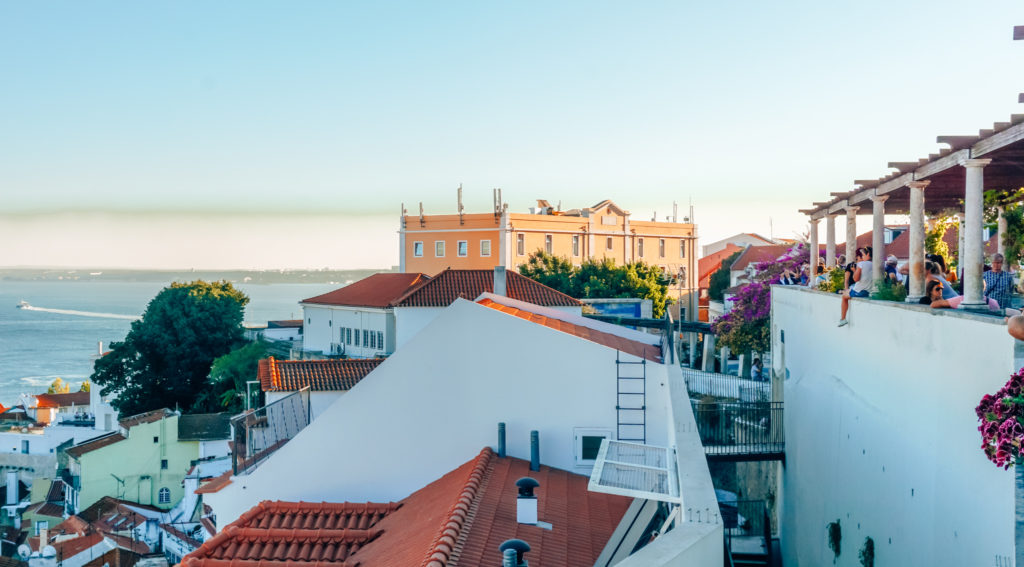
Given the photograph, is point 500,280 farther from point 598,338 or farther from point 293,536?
point 293,536

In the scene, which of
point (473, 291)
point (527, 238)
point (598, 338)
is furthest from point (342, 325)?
point (598, 338)

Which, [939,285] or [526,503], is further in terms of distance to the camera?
[526,503]

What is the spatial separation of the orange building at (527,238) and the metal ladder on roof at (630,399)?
39464 millimetres

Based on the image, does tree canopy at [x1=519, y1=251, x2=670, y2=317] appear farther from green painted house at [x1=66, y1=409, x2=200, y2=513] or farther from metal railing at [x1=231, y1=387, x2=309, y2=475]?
metal railing at [x1=231, y1=387, x2=309, y2=475]

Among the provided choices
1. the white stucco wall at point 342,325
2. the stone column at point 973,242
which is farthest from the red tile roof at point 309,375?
the white stucco wall at point 342,325

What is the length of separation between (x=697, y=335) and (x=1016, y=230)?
109 feet

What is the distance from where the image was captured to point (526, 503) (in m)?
8.45

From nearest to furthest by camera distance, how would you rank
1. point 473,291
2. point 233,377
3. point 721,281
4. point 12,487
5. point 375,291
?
point 473,291
point 375,291
point 233,377
point 12,487
point 721,281

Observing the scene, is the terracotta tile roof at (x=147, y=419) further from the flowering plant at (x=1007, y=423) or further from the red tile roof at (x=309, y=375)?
the flowering plant at (x=1007, y=423)

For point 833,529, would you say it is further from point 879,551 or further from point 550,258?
point 550,258

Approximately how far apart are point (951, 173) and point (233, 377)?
42079 millimetres

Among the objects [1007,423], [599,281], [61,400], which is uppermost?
[599,281]

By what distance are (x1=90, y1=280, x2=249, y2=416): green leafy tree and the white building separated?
Answer: 11.0 meters

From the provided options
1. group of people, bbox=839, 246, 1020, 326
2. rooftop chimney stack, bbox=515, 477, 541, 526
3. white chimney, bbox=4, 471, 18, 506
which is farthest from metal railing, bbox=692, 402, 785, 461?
white chimney, bbox=4, 471, 18, 506
